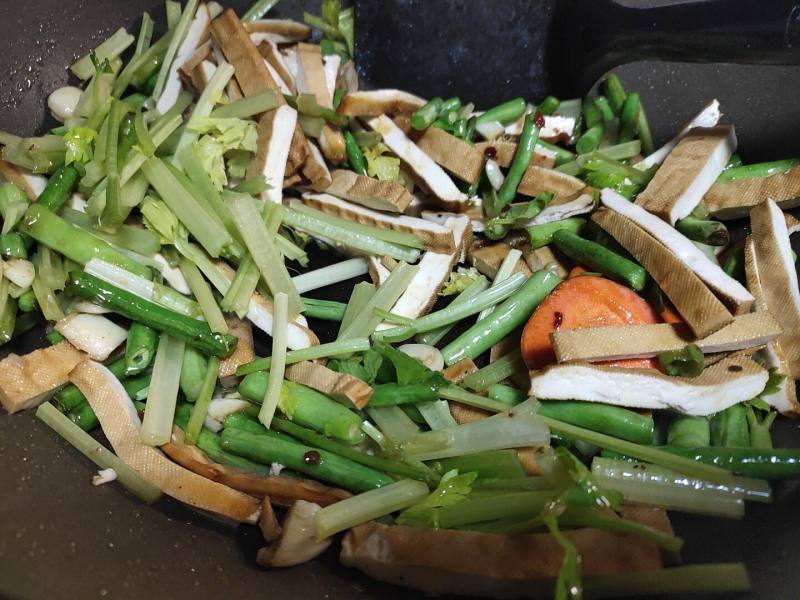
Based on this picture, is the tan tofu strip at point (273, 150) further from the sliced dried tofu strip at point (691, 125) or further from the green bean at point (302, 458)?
the sliced dried tofu strip at point (691, 125)

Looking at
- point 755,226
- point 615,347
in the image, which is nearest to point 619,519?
point 615,347

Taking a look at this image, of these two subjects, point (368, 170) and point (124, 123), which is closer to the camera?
point (124, 123)

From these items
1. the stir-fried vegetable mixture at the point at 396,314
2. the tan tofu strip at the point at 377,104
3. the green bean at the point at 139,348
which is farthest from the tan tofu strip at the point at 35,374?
the tan tofu strip at the point at 377,104

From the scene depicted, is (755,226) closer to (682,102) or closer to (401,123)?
(682,102)

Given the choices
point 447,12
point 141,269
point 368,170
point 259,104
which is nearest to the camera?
point 141,269

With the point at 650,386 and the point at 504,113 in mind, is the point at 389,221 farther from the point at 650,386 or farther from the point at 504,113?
→ the point at 650,386

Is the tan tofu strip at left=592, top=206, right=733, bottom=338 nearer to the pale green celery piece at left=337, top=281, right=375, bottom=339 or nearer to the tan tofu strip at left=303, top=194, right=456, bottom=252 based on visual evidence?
the tan tofu strip at left=303, top=194, right=456, bottom=252

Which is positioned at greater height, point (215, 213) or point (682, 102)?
point (215, 213)
